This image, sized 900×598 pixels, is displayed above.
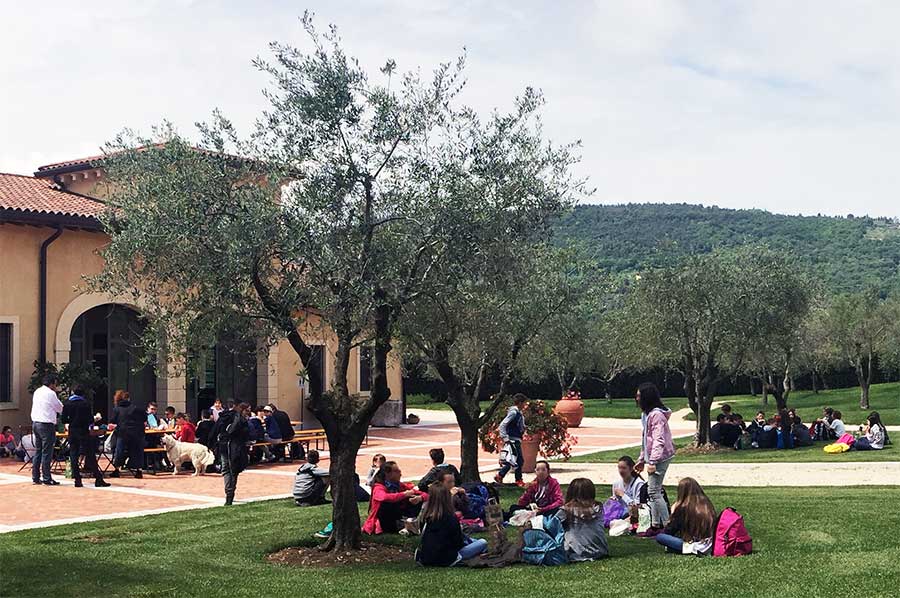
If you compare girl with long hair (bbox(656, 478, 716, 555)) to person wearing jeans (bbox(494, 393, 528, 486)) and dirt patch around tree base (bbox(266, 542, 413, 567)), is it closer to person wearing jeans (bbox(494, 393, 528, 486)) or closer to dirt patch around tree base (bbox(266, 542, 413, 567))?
dirt patch around tree base (bbox(266, 542, 413, 567))

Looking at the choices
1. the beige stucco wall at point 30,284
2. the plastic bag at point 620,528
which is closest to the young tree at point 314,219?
the plastic bag at point 620,528

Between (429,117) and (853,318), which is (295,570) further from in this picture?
(853,318)

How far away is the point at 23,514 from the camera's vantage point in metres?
13.7

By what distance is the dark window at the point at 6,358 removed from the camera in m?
22.2

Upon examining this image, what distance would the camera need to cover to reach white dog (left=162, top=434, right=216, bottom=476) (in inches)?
739

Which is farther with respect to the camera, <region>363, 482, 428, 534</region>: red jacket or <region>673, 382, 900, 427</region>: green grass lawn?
<region>673, 382, 900, 427</region>: green grass lawn

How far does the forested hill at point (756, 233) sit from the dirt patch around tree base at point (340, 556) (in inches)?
3399

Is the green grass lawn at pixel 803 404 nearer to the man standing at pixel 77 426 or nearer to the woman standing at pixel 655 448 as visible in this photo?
the man standing at pixel 77 426

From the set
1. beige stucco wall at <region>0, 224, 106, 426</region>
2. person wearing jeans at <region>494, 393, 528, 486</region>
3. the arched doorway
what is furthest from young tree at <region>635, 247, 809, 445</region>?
beige stucco wall at <region>0, 224, 106, 426</region>

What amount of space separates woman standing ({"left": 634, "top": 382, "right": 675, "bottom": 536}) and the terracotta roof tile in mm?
14208

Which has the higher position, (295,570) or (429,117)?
(429,117)

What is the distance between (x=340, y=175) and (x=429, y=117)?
1093mm

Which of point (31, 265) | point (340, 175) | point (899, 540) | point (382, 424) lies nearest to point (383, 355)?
point (340, 175)

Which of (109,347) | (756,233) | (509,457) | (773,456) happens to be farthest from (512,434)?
(756,233)
